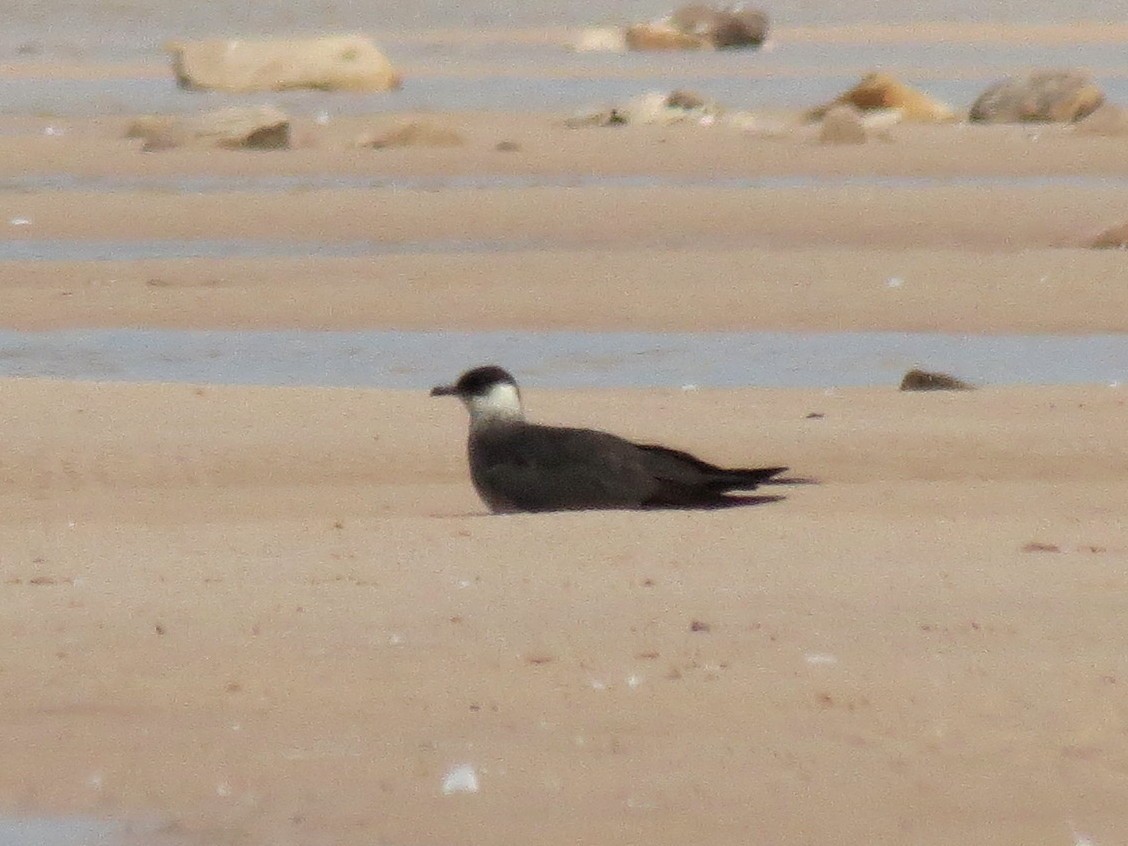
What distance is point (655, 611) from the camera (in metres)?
5.37

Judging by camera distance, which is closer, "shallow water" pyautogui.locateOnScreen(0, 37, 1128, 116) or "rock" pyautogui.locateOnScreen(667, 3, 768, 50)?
"shallow water" pyautogui.locateOnScreen(0, 37, 1128, 116)

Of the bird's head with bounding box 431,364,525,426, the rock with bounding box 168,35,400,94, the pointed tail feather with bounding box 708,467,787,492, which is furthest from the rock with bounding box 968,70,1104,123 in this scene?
the pointed tail feather with bounding box 708,467,787,492

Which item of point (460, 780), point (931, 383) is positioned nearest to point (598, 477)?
point (931, 383)

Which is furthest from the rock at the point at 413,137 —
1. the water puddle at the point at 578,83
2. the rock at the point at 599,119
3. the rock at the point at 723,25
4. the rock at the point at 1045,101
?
the rock at the point at 723,25

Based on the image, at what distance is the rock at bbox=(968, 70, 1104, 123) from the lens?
23.3 meters

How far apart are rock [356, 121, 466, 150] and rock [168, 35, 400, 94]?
682 cm

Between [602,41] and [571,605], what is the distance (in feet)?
110

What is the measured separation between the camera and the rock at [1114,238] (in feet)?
46.1

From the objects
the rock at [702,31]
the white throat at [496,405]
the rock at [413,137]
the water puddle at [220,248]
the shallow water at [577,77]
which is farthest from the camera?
the rock at [702,31]

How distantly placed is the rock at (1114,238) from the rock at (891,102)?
376 inches

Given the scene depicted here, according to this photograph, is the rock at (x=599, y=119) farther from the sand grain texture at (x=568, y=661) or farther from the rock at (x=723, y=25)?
the sand grain texture at (x=568, y=661)

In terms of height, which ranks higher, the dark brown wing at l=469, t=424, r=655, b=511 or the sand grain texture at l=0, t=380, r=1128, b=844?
the sand grain texture at l=0, t=380, r=1128, b=844

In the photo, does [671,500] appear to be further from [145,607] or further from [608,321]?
[608,321]

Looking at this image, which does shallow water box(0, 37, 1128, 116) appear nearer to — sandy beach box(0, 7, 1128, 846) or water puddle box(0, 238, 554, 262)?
water puddle box(0, 238, 554, 262)
